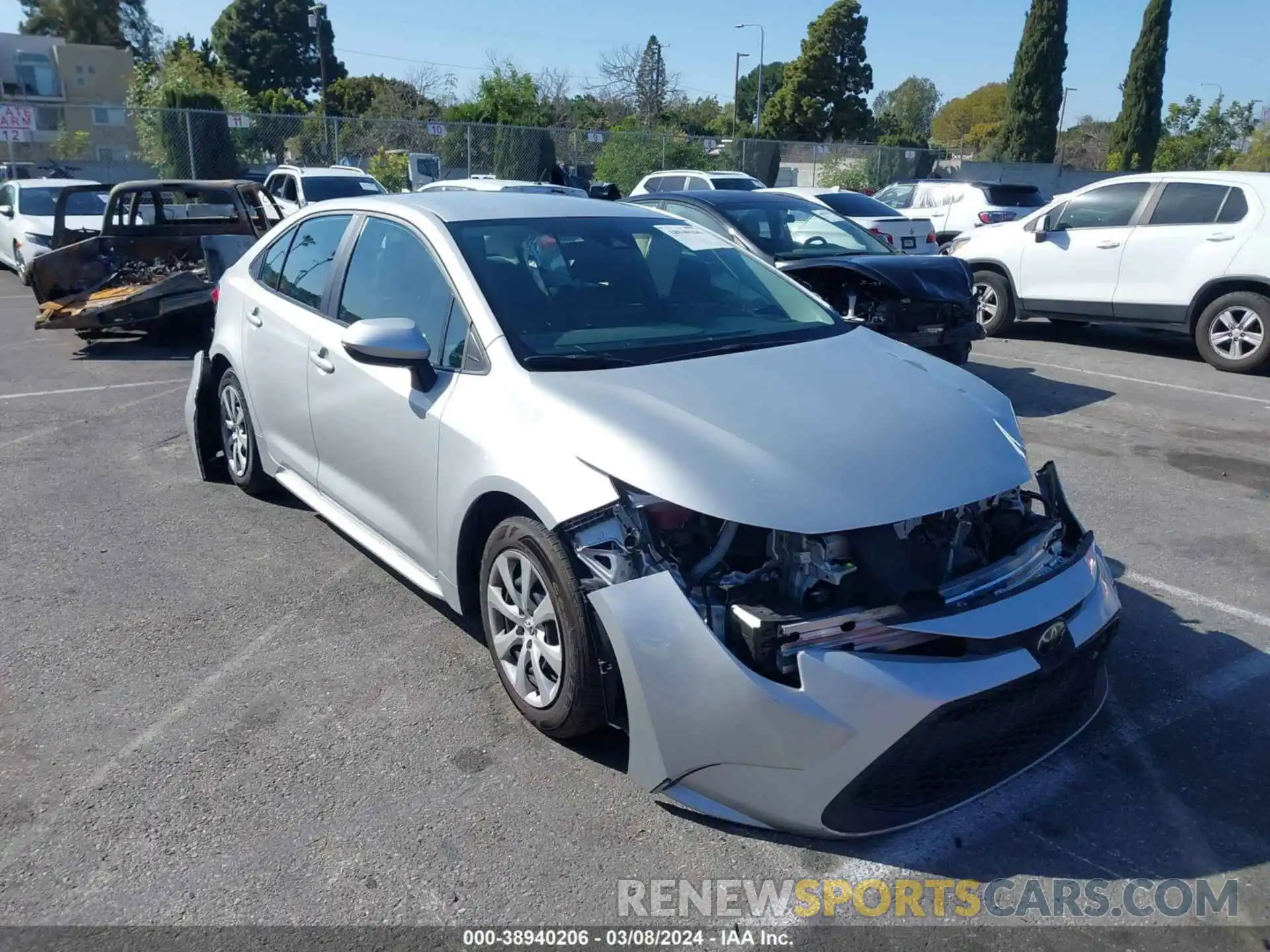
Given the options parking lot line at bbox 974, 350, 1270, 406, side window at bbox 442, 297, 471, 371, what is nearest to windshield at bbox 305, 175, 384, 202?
parking lot line at bbox 974, 350, 1270, 406

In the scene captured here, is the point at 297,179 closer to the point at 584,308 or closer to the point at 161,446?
the point at 161,446

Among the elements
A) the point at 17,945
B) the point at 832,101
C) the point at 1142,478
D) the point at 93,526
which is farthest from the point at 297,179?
the point at 832,101

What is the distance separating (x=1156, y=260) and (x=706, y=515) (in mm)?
8871

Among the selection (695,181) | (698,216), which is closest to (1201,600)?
(698,216)

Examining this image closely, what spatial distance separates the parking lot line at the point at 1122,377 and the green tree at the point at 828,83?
176 feet

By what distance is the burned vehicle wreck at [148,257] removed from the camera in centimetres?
964

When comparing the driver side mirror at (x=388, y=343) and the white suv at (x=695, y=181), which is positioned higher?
the white suv at (x=695, y=181)

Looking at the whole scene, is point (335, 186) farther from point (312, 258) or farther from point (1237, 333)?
point (1237, 333)

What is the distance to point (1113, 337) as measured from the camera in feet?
39.0

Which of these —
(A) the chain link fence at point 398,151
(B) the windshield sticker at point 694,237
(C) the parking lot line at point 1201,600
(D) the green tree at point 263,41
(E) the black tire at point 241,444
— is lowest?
(C) the parking lot line at point 1201,600

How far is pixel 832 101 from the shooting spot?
200ft

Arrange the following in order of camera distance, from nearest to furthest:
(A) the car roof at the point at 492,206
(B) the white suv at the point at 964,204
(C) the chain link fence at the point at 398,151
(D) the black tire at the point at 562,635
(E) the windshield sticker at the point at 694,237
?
(D) the black tire at the point at 562,635
(A) the car roof at the point at 492,206
(E) the windshield sticker at the point at 694,237
(B) the white suv at the point at 964,204
(C) the chain link fence at the point at 398,151

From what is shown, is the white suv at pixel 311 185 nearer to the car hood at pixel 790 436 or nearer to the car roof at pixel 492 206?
the car roof at pixel 492 206

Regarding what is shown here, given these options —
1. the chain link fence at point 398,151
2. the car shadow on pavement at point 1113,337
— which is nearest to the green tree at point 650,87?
the chain link fence at point 398,151
